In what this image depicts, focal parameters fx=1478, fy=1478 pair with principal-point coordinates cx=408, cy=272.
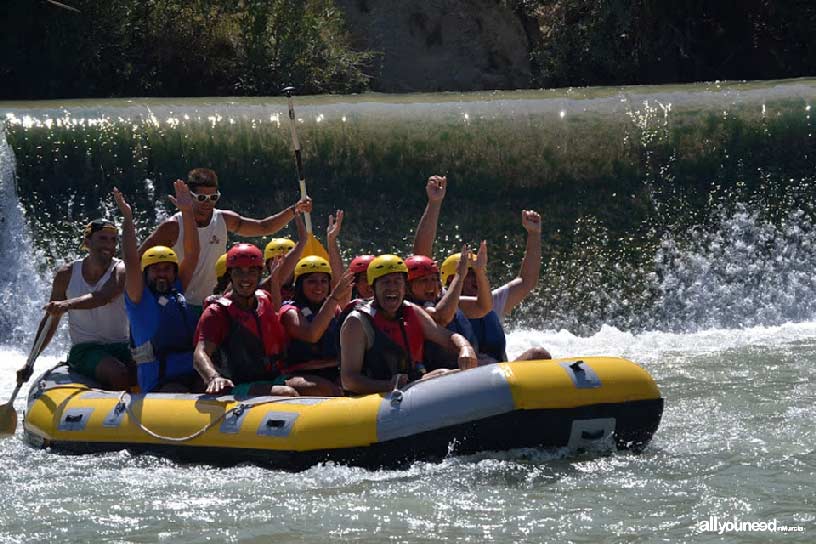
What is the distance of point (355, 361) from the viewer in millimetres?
7234

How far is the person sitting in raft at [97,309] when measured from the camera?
8.05m

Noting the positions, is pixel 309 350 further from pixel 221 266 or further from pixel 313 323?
pixel 221 266

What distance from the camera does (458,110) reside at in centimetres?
1258

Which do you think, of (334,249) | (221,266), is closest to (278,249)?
(334,249)

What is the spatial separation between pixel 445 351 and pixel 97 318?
2048mm

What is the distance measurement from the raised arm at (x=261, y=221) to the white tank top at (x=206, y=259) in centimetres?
24

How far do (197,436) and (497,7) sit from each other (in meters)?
12.7

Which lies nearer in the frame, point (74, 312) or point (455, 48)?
point (74, 312)

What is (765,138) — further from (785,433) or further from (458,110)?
(785,433)

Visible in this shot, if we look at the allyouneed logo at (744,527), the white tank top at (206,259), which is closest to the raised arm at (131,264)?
the white tank top at (206,259)

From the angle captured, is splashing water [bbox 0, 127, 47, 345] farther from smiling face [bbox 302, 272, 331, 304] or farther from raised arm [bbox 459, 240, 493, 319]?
raised arm [bbox 459, 240, 493, 319]

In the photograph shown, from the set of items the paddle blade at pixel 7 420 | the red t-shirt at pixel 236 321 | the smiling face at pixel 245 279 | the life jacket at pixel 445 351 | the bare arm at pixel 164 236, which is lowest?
the paddle blade at pixel 7 420

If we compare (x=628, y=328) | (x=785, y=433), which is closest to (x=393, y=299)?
(x=785, y=433)

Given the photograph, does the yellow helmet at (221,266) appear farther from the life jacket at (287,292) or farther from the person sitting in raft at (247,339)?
the life jacket at (287,292)
